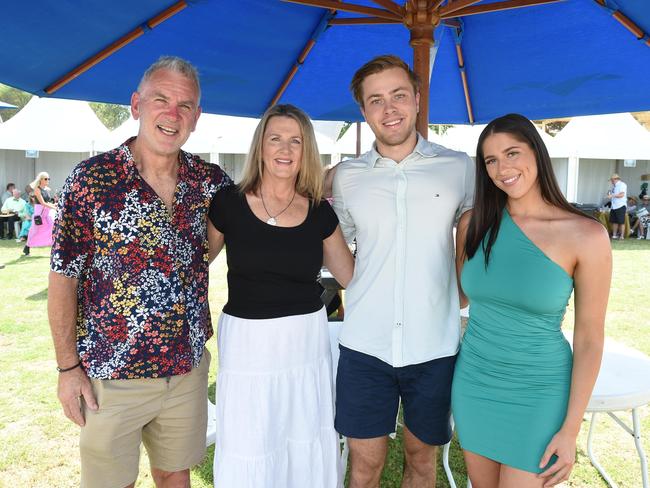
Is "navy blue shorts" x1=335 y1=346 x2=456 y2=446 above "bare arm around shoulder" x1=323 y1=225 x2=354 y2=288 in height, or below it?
below

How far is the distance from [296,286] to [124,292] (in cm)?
72

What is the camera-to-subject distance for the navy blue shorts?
2174mm

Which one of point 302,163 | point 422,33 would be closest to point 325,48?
point 422,33

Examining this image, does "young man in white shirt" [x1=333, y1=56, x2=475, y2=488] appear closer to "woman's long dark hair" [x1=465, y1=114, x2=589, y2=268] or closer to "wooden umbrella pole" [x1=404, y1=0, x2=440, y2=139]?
"woman's long dark hair" [x1=465, y1=114, x2=589, y2=268]

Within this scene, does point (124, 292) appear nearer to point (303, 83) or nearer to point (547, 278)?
point (547, 278)

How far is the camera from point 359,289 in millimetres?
2252

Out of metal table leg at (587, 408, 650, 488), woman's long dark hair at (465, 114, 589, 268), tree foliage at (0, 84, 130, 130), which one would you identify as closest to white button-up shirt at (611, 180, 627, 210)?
metal table leg at (587, 408, 650, 488)

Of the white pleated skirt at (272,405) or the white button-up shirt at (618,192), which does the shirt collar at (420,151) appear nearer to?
the white pleated skirt at (272,405)

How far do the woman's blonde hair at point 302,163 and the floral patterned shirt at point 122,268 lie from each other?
46 centimetres

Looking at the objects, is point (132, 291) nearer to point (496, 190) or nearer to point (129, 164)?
point (129, 164)

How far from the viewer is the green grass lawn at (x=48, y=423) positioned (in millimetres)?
3145

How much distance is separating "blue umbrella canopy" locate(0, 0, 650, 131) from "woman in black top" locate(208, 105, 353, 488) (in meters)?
1.17

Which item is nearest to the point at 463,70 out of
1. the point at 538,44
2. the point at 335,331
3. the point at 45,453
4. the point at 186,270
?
the point at 538,44

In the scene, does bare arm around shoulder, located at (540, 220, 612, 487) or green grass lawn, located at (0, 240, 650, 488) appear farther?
green grass lawn, located at (0, 240, 650, 488)
